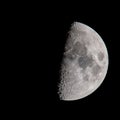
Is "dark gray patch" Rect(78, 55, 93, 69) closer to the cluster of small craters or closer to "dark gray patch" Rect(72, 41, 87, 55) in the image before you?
the cluster of small craters

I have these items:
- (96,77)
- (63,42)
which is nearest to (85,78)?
(96,77)

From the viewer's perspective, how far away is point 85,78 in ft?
25.6

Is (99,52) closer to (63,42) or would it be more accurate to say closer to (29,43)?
(63,42)

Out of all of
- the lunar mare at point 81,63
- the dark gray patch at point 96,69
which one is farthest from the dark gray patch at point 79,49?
the dark gray patch at point 96,69

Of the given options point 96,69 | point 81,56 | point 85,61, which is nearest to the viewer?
point 81,56

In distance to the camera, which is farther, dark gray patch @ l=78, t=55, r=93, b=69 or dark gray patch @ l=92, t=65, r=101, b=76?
dark gray patch @ l=92, t=65, r=101, b=76

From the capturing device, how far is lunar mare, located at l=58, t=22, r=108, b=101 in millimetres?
7535

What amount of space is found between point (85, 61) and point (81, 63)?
0.41ft

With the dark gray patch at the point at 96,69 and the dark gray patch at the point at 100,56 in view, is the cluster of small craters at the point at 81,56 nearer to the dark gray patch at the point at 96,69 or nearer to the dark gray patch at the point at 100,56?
the dark gray patch at the point at 96,69

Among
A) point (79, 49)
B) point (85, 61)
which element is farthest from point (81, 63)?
point (79, 49)

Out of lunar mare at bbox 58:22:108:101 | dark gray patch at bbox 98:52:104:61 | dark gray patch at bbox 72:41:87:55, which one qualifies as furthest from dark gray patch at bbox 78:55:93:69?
dark gray patch at bbox 98:52:104:61

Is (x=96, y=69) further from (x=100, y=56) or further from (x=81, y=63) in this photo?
(x=81, y=63)

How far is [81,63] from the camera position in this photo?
299 inches

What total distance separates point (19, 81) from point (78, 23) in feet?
7.18
